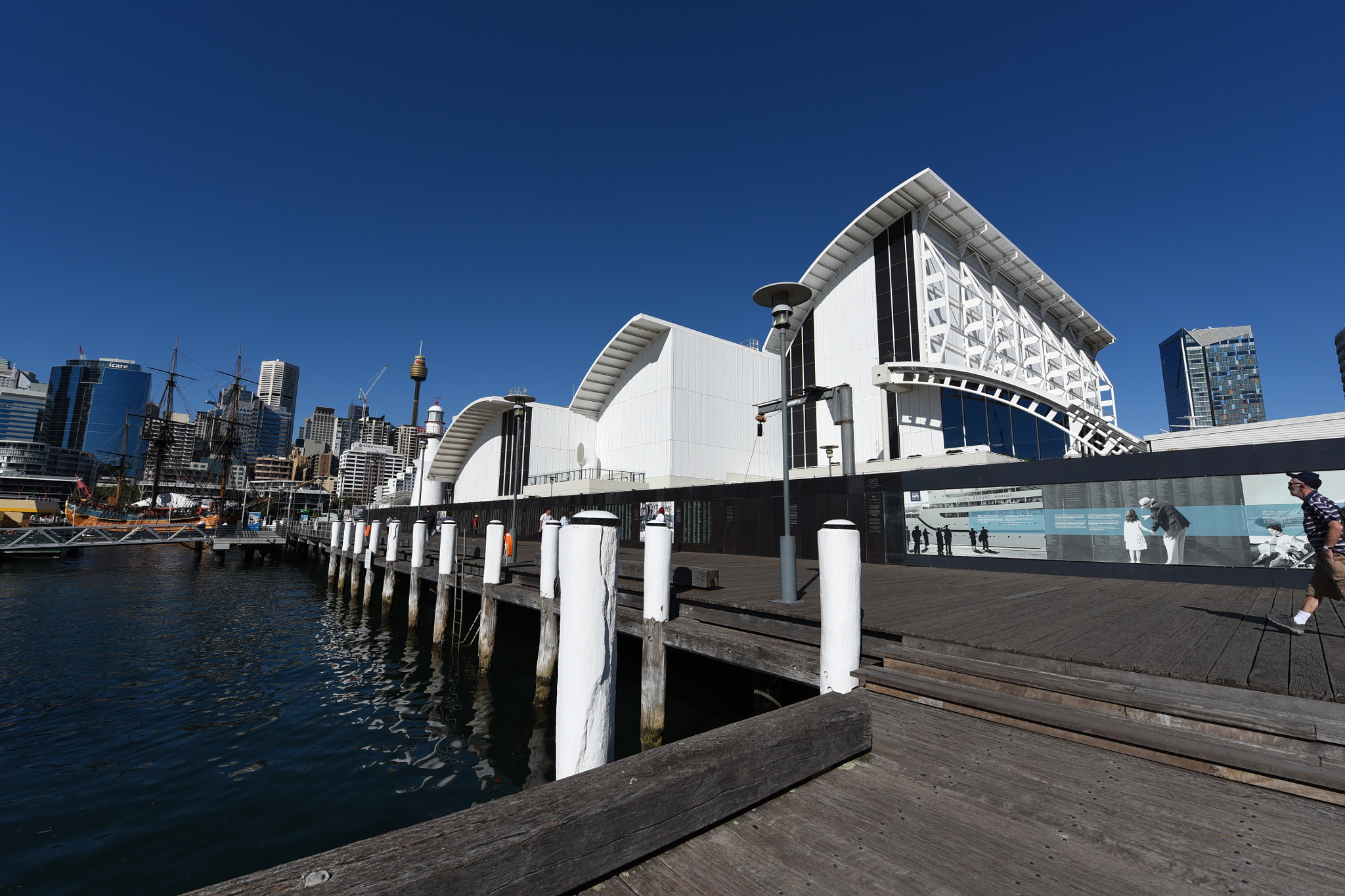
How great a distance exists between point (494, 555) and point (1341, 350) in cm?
13218

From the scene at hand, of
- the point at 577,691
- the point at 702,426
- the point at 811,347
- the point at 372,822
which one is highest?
the point at 811,347

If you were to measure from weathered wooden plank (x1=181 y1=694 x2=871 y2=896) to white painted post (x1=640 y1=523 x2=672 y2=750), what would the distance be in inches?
183

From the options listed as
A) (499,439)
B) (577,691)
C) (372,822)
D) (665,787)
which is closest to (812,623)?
(577,691)

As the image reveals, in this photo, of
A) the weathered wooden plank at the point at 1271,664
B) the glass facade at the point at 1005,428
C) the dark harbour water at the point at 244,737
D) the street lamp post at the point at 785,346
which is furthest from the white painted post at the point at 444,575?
the glass facade at the point at 1005,428

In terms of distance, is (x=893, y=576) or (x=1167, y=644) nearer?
(x=1167, y=644)

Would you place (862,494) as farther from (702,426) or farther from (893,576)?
(702,426)

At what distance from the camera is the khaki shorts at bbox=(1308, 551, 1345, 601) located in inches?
243

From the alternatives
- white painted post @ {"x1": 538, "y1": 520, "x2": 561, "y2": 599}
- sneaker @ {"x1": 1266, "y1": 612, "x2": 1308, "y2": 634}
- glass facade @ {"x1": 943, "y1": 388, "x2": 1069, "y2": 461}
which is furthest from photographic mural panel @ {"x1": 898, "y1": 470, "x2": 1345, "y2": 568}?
glass facade @ {"x1": 943, "y1": 388, "x2": 1069, "y2": 461}

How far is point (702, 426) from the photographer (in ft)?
130

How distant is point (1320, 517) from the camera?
6.40 meters

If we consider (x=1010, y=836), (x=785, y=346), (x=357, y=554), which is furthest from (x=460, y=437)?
(x=1010, y=836)

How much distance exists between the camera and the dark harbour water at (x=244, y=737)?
6207 millimetres

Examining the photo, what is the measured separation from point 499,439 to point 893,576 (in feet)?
141

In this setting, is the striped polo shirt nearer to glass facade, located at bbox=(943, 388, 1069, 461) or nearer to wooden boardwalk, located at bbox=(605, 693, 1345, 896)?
wooden boardwalk, located at bbox=(605, 693, 1345, 896)
